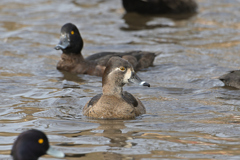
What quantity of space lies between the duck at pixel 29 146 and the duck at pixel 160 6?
11643mm

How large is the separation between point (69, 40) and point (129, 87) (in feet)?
7.12

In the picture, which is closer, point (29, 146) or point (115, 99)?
point (29, 146)

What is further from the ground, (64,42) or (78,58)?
(64,42)

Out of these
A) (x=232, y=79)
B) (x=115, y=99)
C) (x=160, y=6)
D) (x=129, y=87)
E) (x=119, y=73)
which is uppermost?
(x=160, y=6)

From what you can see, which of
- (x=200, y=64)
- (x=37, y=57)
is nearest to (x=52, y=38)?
(x=37, y=57)

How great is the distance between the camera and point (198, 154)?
557cm

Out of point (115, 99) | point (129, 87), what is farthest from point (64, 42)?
point (115, 99)

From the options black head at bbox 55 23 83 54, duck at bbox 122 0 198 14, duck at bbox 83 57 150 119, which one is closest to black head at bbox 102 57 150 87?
duck at bbox 83 57 150 119

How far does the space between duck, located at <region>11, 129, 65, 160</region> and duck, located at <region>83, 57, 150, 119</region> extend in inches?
102

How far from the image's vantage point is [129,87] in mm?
9391

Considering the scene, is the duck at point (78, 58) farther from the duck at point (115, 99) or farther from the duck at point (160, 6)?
the duck at point (160, 6)

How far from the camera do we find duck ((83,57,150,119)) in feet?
23.8

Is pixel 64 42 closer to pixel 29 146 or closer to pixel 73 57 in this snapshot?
pixel 73 57

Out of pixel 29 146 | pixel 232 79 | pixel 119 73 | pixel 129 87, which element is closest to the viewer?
pixel 29 146
